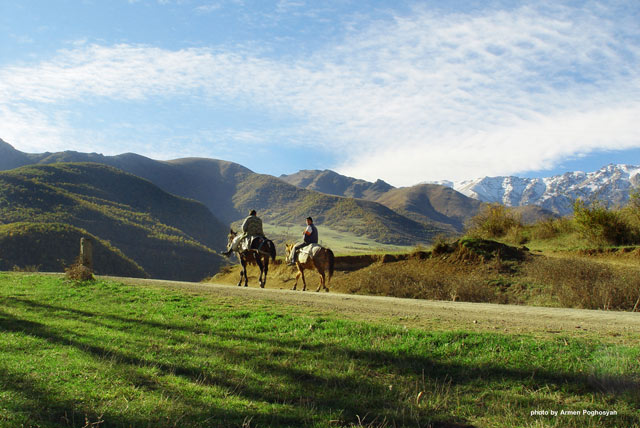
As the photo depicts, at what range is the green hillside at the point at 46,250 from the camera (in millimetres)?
57812

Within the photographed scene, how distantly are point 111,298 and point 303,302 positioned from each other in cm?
534

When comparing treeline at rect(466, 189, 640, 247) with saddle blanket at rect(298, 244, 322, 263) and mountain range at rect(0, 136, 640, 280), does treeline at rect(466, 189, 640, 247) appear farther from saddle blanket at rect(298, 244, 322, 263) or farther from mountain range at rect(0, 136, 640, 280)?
saddle blanket at rect(298, 244, 322, 263)

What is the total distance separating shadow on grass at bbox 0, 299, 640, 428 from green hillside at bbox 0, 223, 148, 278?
192 ft

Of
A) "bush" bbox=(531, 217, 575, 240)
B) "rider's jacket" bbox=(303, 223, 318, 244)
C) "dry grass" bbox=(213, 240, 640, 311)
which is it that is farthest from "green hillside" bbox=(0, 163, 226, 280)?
"dry grass" bbox=(213, 240, 640, 311)

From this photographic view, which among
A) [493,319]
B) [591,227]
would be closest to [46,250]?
[591,227]

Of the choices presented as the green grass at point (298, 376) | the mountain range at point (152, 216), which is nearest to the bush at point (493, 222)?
the mountain range at point (152, 216)

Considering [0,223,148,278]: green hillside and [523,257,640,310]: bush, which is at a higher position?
[523,257,640,310]: bush

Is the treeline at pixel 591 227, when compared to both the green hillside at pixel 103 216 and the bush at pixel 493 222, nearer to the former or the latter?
the bush at pixel 493 222

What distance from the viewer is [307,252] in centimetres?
2000

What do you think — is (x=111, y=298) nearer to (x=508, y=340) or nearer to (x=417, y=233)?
(x=508, y=340)

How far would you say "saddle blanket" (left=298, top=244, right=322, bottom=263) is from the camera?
1964 centimetres

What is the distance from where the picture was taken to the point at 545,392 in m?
5.40

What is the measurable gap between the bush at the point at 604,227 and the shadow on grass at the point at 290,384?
19992mm

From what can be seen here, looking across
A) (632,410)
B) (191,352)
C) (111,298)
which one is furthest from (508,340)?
(111,298)
